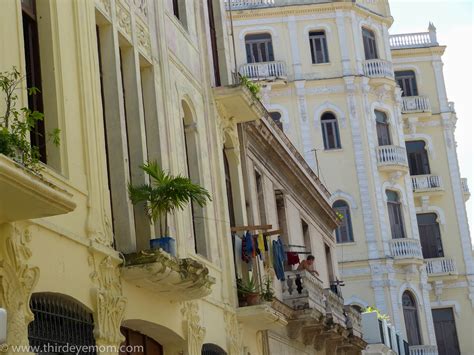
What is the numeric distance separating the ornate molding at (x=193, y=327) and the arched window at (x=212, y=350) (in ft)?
2.30

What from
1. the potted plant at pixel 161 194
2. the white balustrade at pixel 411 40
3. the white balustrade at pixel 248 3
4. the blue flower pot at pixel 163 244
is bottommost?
the blue flower pot at pixel 163 244

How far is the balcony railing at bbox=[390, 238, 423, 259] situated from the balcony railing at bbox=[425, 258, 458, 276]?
5.45 meters

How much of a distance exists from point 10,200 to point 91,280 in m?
3.19

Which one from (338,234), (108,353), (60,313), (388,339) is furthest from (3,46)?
(338,234)

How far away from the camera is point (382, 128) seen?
4800 cm

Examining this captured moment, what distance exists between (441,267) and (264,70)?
12.9 m

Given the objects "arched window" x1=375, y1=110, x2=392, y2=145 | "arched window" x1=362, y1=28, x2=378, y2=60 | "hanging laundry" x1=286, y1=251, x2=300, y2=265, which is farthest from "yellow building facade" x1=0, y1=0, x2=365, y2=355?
"arched window" x1=362, y1=28, x2=378, y2=60

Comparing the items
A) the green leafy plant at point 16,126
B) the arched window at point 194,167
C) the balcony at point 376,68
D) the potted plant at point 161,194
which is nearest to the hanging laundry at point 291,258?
the arched window at point 194,167

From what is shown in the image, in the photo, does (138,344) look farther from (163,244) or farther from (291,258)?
(291,258)

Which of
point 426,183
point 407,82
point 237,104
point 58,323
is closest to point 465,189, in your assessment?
point 426,183

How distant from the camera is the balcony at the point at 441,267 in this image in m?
51.4

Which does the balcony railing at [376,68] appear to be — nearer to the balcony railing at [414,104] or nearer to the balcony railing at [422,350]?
the balcony railing at [414,104]

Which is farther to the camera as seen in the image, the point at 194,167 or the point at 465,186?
the point at 465,186

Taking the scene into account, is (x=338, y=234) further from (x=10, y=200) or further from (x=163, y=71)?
(x=10, y=200)
